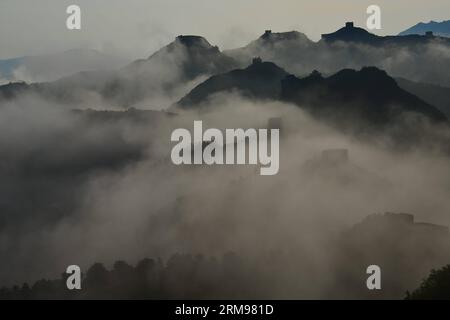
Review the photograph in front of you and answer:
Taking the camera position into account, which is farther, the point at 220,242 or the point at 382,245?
the point at 220,242

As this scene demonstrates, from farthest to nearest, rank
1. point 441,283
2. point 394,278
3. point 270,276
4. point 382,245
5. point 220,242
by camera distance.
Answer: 1. point 220,242
2. point 270,276
3. point 382,245
4. point 394,278
5. point 441,283

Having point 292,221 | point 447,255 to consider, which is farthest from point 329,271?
point 292,221
